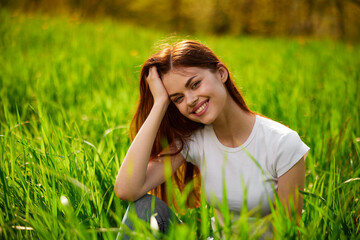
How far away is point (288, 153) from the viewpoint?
124 cm

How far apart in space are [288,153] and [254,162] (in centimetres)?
15

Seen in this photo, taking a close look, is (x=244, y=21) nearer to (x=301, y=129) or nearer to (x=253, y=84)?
(x=253, y=84)

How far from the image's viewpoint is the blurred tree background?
412 inches

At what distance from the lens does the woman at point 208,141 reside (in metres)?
1.27

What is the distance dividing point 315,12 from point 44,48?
411 inches

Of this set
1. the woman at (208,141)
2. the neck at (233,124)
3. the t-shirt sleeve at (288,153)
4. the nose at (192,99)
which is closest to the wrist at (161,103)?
the woman at (208,141)

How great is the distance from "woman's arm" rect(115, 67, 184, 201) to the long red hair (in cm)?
7

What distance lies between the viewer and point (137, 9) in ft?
41.2

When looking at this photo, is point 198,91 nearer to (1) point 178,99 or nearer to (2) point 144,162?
(1) point 178,99

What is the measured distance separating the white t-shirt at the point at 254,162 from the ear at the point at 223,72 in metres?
0.24

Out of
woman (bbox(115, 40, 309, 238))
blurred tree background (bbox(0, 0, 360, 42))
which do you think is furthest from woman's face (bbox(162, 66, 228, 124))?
blurred tree background (bbox(0, 0, 360, 42))

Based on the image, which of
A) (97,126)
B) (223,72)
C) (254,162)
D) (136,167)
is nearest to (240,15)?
(97,126)

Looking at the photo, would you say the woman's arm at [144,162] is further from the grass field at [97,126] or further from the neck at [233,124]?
the neck at [233,124]

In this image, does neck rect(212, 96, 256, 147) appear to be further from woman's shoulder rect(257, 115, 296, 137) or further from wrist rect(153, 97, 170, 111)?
wrist rect(153, 97, 170, 111)
